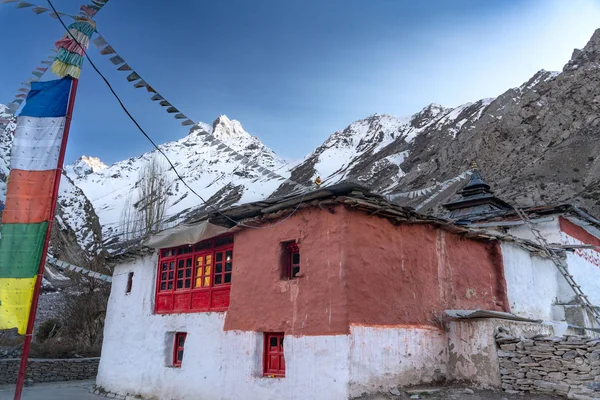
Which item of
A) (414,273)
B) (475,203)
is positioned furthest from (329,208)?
(475,203)

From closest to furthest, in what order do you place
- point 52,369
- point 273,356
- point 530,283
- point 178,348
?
point 273,356
point 178,348
point 530,283
point 52,369

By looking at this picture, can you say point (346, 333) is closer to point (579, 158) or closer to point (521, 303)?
point (521, 303)

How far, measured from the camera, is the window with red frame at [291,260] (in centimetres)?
1034

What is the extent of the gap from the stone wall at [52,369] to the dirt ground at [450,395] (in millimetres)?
15998

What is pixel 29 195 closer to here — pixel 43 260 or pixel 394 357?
pixel 43 260

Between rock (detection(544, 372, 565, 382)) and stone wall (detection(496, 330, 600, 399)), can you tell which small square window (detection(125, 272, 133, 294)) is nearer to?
stone wall (detection(496, 330, 600, 399))

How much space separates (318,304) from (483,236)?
5.44 meters

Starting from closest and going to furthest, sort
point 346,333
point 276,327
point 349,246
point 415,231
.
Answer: point 346,333 < point 349,246 < point 276,327 < point 415,231

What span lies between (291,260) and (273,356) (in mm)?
2156

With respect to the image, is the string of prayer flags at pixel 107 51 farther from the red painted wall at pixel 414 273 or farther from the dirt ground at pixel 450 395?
the dirt ground at pixel 450 395

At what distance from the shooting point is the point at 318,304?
9.17m

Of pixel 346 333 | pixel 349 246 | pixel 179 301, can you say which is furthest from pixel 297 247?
pixel 179 301

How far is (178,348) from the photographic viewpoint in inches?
509

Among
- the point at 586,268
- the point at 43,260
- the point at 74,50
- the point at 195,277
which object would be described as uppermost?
the point at 74,50
